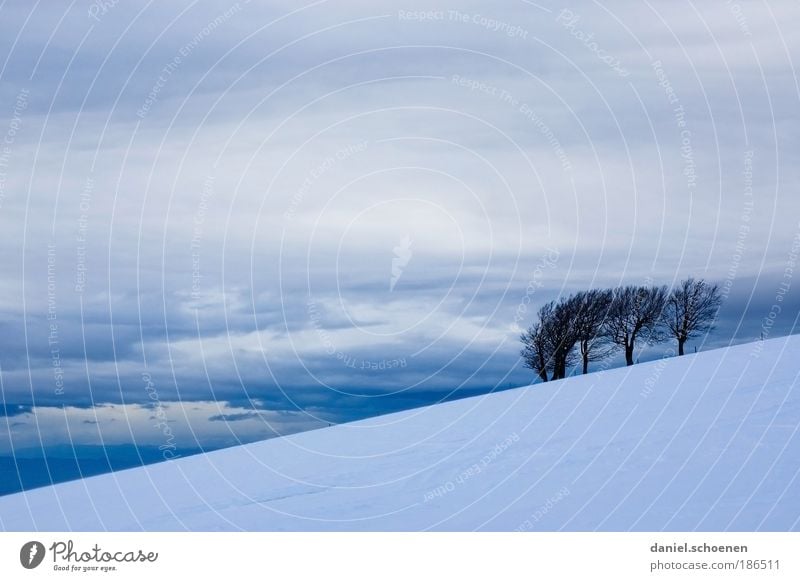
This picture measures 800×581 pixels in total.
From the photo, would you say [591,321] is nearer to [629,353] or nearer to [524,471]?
[629,353]

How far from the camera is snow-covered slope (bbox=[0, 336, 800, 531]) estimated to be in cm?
1470

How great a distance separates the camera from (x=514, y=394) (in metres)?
25.7

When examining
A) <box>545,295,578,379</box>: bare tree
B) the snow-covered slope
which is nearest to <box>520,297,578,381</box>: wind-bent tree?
<box>545,295,578,379</box>: bare tree

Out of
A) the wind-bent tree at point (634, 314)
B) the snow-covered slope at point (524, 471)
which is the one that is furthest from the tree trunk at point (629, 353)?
the snow-covered slope at point (524, 471)

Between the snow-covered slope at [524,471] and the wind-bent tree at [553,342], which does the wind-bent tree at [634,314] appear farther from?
the snow-covered slope at [524,471]

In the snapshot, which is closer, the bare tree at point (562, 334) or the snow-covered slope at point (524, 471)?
the snow-covered slope at point (524, 471)

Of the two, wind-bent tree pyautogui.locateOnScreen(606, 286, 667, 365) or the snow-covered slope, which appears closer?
the snow-covered slope

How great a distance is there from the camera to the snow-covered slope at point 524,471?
14.7m

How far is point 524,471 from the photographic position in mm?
17125

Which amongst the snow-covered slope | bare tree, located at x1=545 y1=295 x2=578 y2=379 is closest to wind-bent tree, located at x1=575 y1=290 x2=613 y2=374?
bare tree, located at x1=545 y1=295 x2=578 y2=379

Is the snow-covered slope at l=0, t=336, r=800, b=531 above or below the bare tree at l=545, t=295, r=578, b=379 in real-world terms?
below

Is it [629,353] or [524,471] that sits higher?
[629,353]

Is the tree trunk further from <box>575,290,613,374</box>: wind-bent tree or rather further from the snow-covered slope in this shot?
the snow-covered slope

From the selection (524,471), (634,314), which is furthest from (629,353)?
(524,471)
